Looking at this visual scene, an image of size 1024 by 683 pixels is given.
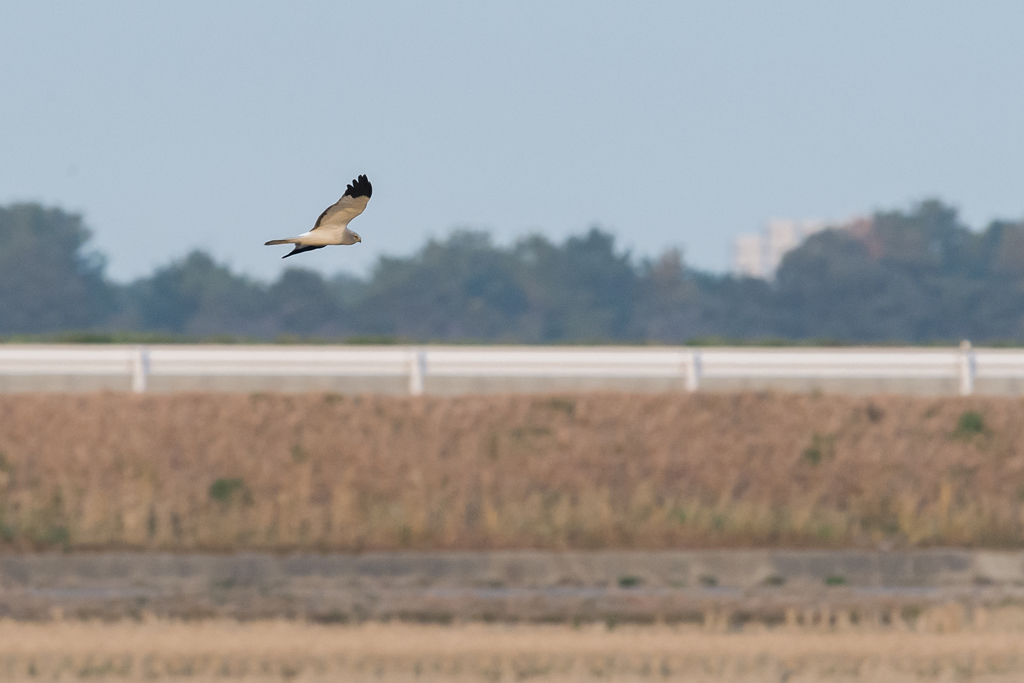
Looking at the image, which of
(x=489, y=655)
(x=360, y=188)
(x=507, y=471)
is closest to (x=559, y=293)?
(x=507, y=471)

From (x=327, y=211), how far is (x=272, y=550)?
6.88 metres

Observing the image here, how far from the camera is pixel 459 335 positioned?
1972 inches

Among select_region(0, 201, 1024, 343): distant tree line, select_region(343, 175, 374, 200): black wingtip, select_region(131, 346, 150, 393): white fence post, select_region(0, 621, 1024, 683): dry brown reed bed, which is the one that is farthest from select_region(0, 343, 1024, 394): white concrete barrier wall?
select_region(0, 201, 1024, 343): distant tree line

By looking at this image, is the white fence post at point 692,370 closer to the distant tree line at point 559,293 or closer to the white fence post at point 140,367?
the white fence post at point 140,367

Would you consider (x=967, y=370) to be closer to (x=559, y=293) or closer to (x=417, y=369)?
(x=417, y=369)

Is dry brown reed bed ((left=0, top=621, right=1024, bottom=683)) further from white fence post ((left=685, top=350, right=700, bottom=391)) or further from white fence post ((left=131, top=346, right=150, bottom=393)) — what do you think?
white fence post ((left=685, top=350, right=700, bottom=391))

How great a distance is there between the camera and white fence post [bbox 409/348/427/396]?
57.0 ft

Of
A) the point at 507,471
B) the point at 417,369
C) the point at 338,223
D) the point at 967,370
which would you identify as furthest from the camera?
the point at 967,370

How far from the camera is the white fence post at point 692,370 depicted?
696 inches

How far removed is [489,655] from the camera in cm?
966

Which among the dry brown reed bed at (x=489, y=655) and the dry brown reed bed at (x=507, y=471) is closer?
the dry brown reed bed at (x=489, y=655)

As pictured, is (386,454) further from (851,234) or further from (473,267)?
(851,234)

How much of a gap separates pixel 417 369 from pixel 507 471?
2664mm

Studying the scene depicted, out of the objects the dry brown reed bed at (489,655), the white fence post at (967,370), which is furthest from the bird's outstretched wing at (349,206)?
the white fence post at (967,370)
